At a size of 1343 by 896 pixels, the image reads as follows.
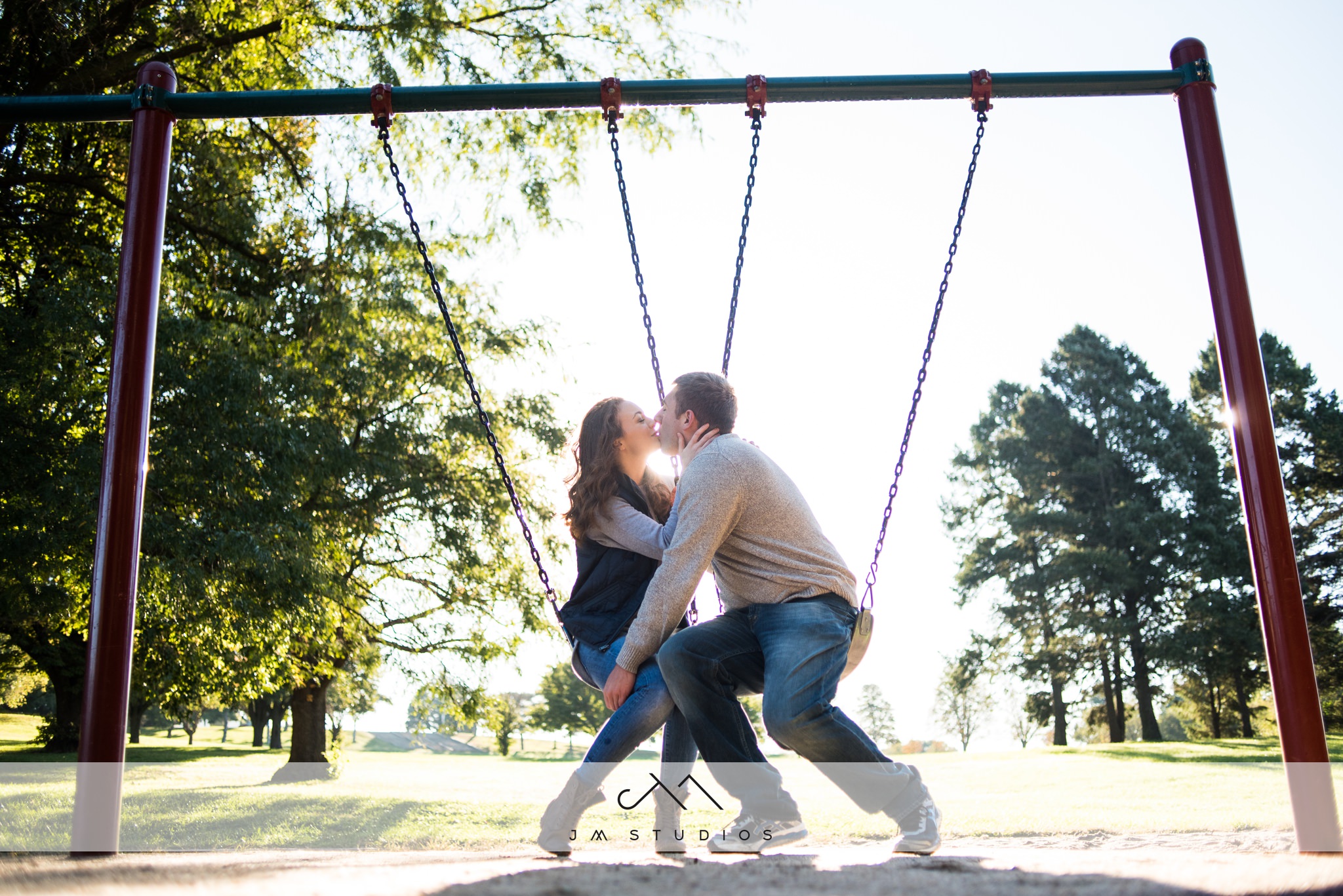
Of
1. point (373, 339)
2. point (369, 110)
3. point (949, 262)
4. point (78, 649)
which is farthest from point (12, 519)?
point (78, 649)

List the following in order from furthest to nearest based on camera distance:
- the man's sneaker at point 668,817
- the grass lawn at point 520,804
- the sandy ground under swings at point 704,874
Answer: the grass lawn at point 520,804, the man's sneaker at point 668,817, the sandy ground under swings at point 704,874

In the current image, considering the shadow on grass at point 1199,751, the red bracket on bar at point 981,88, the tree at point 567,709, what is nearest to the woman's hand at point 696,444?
the red bracket on bar at point 981,88

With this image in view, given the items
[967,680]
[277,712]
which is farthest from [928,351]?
[277,712]

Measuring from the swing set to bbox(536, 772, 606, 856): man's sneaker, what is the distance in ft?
2.08

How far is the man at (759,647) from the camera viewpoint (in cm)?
248

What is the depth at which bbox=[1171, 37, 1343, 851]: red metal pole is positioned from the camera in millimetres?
2648

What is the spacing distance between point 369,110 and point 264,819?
5.83 meters

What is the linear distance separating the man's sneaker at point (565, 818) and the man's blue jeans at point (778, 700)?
35 centimetres

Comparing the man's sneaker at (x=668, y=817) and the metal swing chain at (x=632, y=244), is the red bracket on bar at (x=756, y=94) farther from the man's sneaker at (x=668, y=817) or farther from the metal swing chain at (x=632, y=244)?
the man's sneaker at (x=668, y=817)

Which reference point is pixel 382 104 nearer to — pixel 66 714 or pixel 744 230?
pixel 744 230

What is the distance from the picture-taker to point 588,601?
2.92 m

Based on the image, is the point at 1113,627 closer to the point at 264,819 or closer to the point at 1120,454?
the point at 1120,454

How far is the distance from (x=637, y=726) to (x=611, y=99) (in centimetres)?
227

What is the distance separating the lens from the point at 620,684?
268 centimetres
